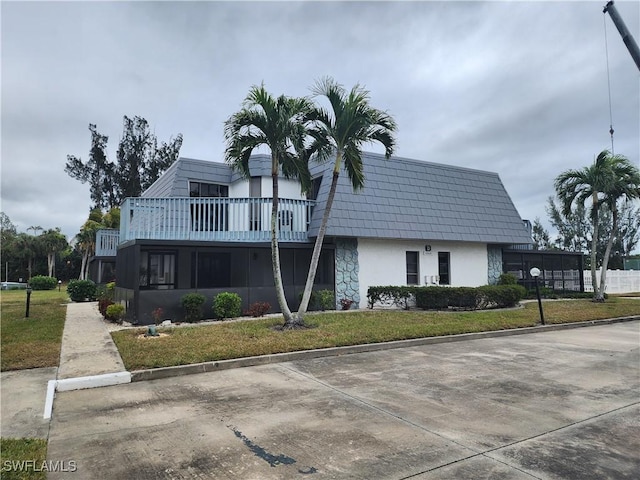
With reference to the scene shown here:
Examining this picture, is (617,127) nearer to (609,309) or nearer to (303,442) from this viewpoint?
(609,309)

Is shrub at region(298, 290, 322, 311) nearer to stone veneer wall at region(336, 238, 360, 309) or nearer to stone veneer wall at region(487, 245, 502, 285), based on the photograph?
stone veneer wall at region(336, 238, 360, 309)

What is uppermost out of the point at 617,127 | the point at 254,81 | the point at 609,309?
the point at 254,81

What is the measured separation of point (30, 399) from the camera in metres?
5.53

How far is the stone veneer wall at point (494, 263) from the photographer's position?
1931 cm

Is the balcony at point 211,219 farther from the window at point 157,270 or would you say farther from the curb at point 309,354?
the curb at point 309,354

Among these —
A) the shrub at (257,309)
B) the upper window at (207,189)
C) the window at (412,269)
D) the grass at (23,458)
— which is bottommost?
the grass at (23,458)

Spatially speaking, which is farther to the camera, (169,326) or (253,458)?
(169,326)

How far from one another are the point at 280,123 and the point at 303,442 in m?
8.13

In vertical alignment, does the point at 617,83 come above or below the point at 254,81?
below

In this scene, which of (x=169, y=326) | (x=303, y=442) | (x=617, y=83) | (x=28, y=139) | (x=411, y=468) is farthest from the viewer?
(x=28, y=139)

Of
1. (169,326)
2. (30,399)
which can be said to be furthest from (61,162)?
(30,399)

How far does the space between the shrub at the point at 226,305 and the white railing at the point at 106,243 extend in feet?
37.7

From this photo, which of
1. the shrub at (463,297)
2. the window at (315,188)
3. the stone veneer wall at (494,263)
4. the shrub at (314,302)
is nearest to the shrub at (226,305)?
the shrub at (314,302)

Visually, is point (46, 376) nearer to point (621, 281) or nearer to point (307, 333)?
point (307, 333)
